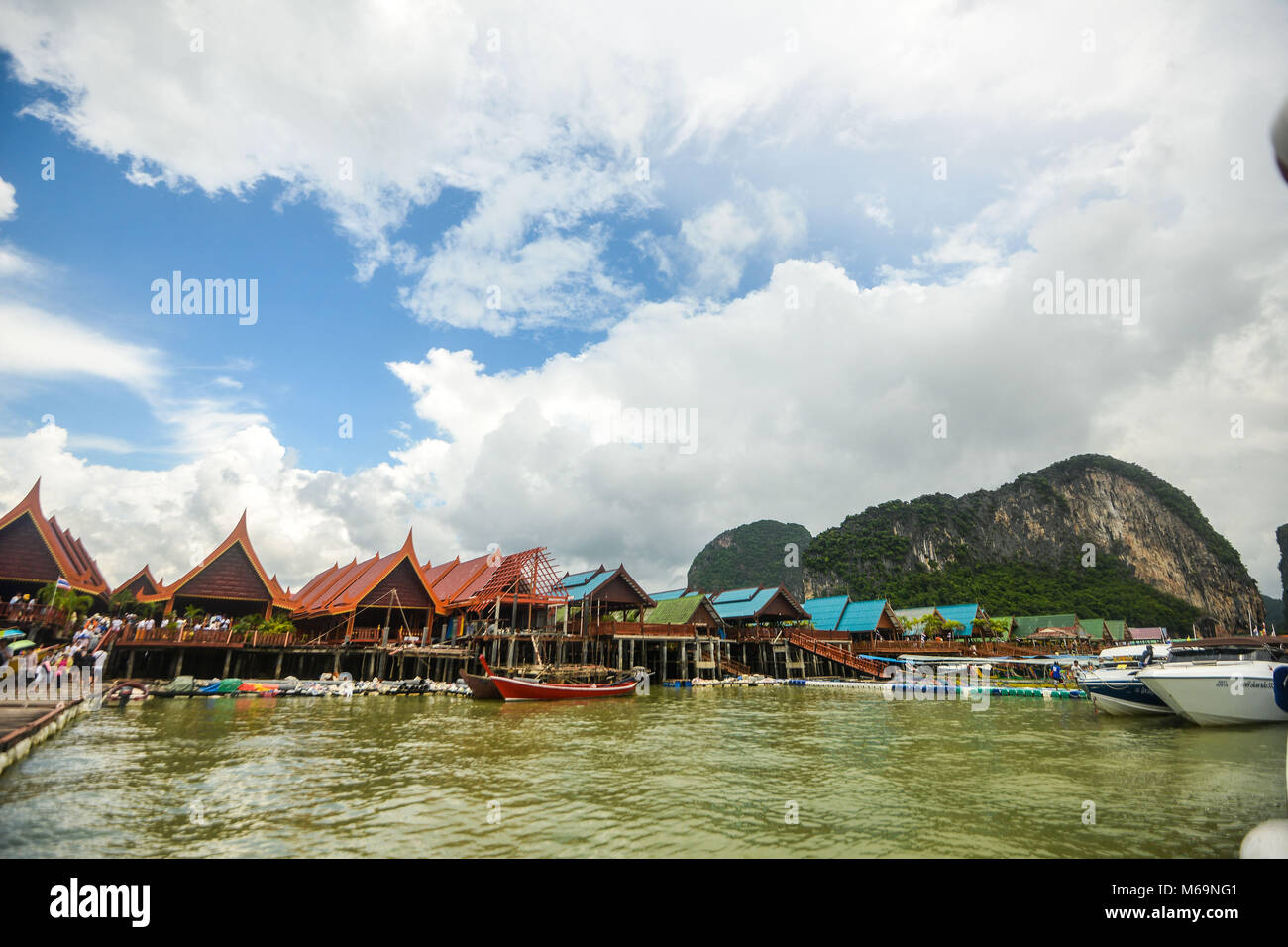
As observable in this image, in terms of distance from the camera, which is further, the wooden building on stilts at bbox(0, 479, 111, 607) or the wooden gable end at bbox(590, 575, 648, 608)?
the wooden gable end at bbox(590, 575, 648, 608)

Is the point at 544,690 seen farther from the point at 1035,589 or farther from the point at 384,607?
the point at 1035,589

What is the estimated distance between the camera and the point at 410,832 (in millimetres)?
Answer: 8836

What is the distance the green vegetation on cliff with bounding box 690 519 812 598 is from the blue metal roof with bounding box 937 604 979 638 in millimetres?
61957

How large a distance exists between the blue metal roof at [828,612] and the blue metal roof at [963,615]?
36.4ft

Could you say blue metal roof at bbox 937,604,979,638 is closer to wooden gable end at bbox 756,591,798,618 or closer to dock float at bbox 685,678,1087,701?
wooden gable end at bbox 756,591,798,618

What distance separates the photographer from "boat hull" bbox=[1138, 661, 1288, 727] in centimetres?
1809

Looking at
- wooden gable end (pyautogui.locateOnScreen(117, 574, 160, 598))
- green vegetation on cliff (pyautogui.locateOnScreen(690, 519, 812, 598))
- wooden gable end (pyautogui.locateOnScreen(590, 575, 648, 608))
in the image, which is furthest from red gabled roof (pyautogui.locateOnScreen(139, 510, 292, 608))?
green vegetation on cliff (pyautogui.locateOnScreen(690, 519, 812, 598))

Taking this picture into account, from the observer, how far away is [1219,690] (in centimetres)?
1819

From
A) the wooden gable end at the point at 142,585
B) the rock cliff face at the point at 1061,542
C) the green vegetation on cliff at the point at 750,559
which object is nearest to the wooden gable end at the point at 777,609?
the wooden gable end at the point at 142,585

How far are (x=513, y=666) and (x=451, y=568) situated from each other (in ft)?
49.8

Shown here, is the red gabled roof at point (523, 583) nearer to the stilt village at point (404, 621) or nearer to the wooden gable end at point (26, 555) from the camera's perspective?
the stilt village at point (404, 621)
